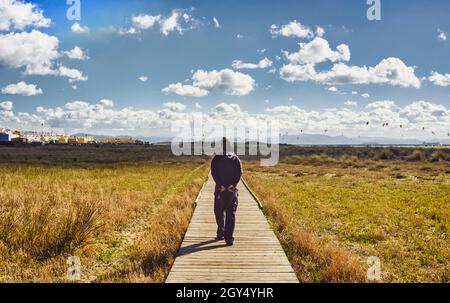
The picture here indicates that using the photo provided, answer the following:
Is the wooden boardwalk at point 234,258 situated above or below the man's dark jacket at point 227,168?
below

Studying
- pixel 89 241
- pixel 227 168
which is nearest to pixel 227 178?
pixel 227 168

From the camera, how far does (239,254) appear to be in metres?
7.19

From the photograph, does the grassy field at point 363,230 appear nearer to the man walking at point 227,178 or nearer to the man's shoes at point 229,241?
the man's shoes at point 229,241

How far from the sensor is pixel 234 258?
22.7 feet

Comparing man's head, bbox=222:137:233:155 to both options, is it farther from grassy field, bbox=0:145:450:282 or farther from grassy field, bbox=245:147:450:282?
grassy field, bbox=245:147:450:282

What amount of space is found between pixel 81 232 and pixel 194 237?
2912 mm

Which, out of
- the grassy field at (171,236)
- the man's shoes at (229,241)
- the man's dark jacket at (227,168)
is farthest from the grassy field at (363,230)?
the man's dark jacket at (227,168)

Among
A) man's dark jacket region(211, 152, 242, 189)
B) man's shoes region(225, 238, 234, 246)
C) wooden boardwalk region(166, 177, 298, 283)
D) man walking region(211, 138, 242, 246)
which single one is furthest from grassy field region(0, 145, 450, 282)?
man's dark jacket region(211, 152, 242, 189)

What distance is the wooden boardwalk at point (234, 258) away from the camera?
5.93m

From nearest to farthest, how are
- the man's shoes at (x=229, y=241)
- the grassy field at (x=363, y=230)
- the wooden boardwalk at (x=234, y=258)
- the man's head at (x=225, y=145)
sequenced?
the wooden boardwalk at (x=234, y=258) < the grassy field at (x=363, y=230) < the man's head at (x=225, y=145) < the man's shoes at (x=229, y=241)

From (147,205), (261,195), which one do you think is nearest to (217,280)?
(147,205)

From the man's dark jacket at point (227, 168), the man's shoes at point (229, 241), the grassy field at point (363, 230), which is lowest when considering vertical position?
the grassy field at point (363, 230)

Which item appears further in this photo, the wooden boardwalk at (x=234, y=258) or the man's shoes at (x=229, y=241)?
the man's shoes at (x=229, y=241)
